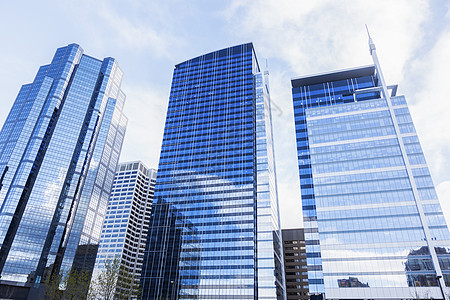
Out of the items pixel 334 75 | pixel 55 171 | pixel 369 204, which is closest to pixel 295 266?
pixel 369 204

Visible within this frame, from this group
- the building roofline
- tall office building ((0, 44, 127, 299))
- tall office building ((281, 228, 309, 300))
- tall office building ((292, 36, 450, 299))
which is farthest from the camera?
tall office building ((281, 228, 309, 300))

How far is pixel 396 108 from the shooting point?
100m

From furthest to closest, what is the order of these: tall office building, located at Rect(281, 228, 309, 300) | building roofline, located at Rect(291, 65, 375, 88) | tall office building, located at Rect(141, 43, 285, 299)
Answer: tall office building, located at Rect(281, 228, 309, 300) → building roofline, located at Rect(291, 65, 375, 88) → tall office building, located at Rect(141, 43, 285, 299)

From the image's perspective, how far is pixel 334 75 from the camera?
396 feet

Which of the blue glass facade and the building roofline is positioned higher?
the building roofline

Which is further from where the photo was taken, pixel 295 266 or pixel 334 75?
pixel 295 266

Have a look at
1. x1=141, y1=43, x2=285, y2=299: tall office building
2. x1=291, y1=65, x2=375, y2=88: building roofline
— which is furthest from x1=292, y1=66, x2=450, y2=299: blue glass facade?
x1=141, y1=43, x2=285, y2=299: tall office building

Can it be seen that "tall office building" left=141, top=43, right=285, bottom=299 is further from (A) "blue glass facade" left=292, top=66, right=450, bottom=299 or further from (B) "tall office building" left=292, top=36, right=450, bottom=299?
(A) "blue glass facade" left=292, top=66, right=450, bottom=299

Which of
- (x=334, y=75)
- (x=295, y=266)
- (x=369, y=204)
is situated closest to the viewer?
(x=369, y=204)

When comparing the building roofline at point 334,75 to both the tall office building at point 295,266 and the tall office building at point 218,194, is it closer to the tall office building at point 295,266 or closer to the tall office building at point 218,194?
the tall office building at point 218,194

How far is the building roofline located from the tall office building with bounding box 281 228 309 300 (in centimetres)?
8196

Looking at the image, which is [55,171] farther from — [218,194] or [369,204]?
[369,204]

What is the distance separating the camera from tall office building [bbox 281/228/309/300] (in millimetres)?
146500

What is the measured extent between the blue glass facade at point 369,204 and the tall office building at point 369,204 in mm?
233
